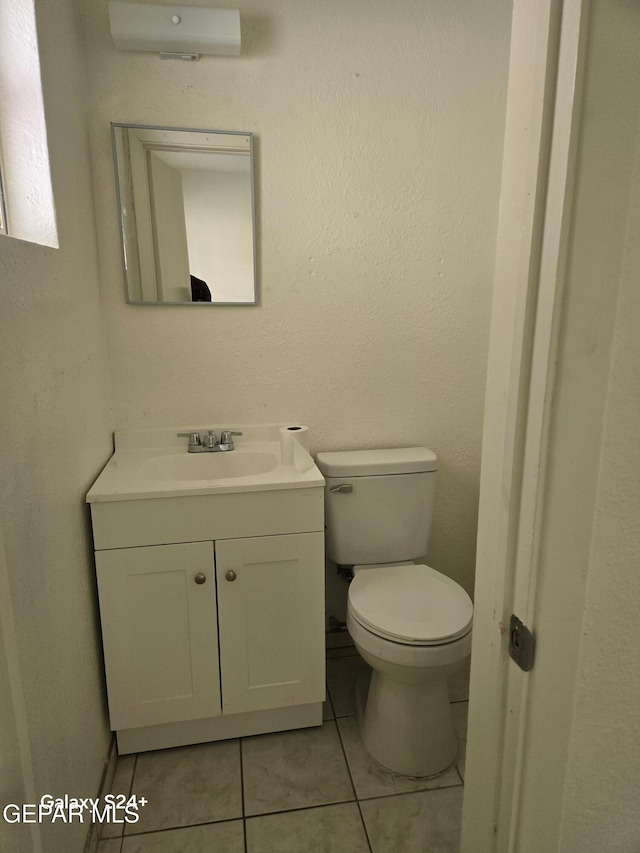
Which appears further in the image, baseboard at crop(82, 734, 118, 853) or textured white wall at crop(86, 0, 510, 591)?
textured white wall at crop(86, 0, 510, 591)

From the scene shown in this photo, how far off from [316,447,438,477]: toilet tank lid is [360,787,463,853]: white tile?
36.1 inches

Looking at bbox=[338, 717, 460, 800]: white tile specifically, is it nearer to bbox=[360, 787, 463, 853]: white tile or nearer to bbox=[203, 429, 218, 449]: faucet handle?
bbox=[360, 787, 463, 853]: white tile

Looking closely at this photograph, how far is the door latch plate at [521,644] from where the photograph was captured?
21.3 inches

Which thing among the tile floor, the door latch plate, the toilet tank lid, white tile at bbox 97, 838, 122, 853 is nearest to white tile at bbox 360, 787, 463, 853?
the tile floor

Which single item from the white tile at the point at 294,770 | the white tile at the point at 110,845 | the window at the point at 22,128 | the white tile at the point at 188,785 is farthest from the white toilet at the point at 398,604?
the window at the point at 22,128

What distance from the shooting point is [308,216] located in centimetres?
174

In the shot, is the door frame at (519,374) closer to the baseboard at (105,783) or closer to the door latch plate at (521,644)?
the door latch plate at (521,644)

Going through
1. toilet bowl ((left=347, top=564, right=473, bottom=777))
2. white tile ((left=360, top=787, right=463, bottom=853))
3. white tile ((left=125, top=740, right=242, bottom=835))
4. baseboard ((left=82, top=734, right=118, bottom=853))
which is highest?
toilet bowl ((left=347, top=564, right=473, bottom=777))

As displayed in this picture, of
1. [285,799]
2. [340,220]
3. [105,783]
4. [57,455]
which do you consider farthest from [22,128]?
[285,799]

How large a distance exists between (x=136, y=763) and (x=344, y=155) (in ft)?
6.59

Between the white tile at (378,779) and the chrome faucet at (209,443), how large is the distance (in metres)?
1.02

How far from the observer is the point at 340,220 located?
5.76 ft

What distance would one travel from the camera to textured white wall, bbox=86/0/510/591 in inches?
63.8

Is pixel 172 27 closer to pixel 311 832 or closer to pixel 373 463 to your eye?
pixel 373 463
